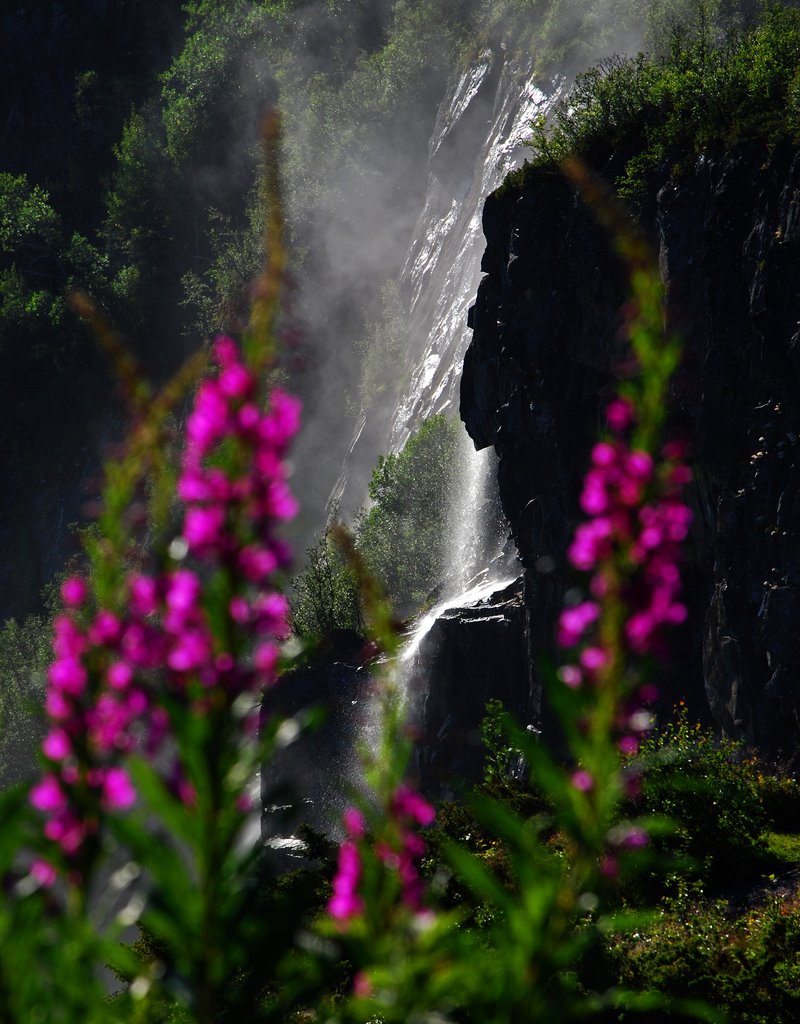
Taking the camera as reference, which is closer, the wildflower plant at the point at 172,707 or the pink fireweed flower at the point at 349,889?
the wildflower plant at the point at 172,707

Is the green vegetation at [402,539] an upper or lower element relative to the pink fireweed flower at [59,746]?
lower

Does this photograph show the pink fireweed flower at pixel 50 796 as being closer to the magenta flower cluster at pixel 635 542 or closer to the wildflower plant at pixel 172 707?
the wildflower plant at pixel 172 707

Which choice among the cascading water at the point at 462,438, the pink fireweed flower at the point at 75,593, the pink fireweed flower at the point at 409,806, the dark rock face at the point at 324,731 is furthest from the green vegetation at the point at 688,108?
the pink fireweed flower at the point at 75,593

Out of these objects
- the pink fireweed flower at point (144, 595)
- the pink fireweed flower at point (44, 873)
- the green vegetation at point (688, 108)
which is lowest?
the pink fireweed flower at point (44, 873)

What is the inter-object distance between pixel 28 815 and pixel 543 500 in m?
29.3

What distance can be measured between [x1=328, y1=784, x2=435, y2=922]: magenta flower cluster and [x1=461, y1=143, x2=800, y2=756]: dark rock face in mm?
15247

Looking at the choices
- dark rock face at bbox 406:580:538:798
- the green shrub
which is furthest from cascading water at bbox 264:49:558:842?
the green shrub

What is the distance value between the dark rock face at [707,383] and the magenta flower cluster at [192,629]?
15716 millimetres

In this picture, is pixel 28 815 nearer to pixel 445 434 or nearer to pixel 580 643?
pixel 580 643

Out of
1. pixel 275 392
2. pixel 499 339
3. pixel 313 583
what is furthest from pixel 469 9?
pixel 275 392

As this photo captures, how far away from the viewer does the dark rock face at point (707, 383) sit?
2189cm

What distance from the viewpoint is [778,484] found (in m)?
21.9

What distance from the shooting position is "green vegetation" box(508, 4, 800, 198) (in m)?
24.5

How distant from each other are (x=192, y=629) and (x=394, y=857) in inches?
31.3
